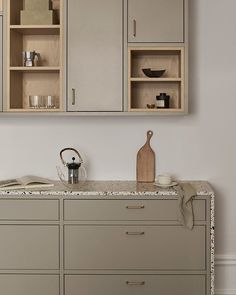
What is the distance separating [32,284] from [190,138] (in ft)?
4.94

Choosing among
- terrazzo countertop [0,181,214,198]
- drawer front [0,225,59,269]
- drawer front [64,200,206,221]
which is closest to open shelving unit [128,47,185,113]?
terrazzo countertop [0,181,214,198]

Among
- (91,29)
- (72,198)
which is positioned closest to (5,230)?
(72,198)

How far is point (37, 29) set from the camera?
11.8ft

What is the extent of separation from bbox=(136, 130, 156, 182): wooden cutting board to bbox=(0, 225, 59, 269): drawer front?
769mm

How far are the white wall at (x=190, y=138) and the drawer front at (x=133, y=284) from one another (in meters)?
0.62

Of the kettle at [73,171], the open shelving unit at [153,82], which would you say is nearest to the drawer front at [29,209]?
the kettle at [73,171]

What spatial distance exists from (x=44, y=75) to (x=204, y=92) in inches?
45.9

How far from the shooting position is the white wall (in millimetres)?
3809

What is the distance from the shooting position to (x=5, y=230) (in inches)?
134

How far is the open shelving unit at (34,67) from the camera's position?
3.54m

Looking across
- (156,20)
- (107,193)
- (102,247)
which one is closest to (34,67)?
(156,20)

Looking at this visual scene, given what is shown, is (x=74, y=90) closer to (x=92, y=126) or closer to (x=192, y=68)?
(x=92, y=126)

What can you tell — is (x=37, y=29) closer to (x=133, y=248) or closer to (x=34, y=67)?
(x=34, y=67)

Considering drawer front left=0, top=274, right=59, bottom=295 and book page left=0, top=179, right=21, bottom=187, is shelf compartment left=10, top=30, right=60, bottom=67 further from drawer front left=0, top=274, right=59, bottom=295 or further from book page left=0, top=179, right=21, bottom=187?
drawer front left=0, top=274, right=59, bottom=295
